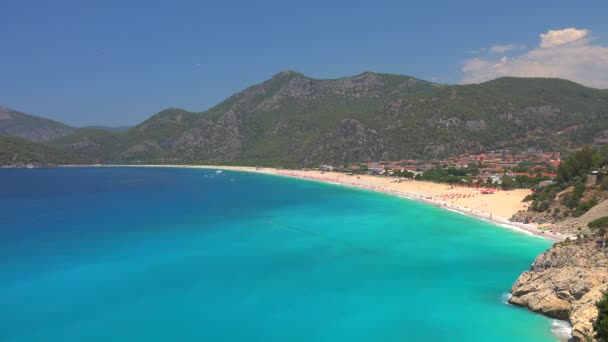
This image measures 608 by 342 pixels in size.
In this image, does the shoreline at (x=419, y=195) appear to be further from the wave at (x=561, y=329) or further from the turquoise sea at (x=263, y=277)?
the wave at (x=561, y=329)

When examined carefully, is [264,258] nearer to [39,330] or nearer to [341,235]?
[341,235]

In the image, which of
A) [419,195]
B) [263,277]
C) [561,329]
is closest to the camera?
[561,329]

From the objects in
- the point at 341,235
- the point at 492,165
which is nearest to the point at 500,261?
the point at 341,235

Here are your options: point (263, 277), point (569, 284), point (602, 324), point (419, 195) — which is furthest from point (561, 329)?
point (419, 195)

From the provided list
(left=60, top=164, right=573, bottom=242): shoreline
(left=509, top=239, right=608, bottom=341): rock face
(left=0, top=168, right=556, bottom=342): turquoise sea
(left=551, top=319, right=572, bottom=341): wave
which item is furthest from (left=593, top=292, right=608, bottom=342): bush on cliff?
(left=60, top=164, right=573, bottom=242): shoreline

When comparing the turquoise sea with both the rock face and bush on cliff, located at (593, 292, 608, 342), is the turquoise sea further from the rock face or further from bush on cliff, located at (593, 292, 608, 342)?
bush on cliff, located at (593, 292, 608, 342)

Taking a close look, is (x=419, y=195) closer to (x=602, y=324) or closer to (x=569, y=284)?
(x=569, y=284)
